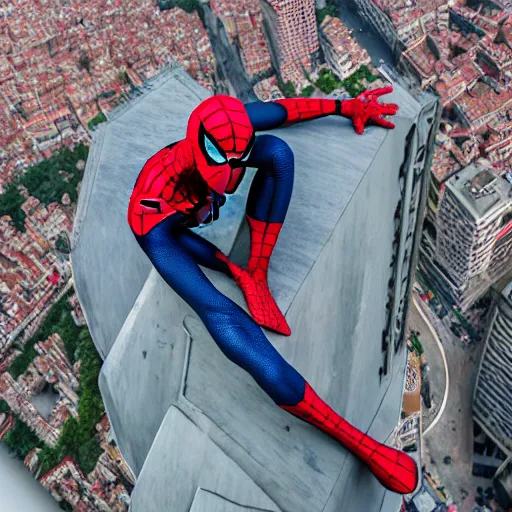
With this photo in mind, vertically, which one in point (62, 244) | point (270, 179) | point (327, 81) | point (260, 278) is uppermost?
point (270, 179)

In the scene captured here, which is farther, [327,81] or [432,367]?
[327,81]

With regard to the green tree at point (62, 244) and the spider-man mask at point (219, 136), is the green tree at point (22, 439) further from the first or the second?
the spider-man mask at point (219, 136)

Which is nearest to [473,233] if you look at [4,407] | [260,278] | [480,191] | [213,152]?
[480,191]

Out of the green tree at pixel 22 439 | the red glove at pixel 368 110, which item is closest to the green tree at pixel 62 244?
the green tree at pixel 22 439

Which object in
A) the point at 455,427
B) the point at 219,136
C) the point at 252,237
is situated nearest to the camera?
the point at 219,136

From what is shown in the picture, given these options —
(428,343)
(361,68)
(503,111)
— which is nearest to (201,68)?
(361,68)

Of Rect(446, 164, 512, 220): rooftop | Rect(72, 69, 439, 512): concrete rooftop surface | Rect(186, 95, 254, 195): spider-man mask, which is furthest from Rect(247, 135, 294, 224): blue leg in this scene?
Rect(446, 164, 512, 220): rooftop

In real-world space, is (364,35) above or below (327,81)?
above

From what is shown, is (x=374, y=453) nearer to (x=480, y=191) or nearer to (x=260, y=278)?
(x=260, y=278)
